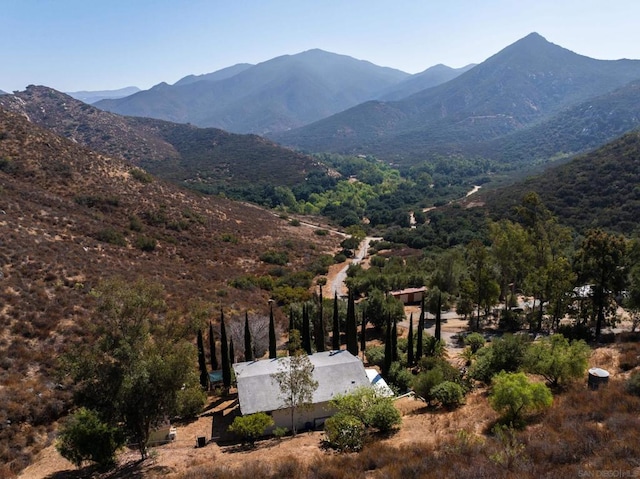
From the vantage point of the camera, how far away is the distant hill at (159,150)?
150875mm

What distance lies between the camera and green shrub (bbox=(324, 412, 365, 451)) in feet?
61.7

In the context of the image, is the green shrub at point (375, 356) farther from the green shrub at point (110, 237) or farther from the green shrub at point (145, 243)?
the green shrub at point (110, 237)

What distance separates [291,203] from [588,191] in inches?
3301

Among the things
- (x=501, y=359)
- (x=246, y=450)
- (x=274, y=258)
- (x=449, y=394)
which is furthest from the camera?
(x=274, y=258)

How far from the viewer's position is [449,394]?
2277 cm

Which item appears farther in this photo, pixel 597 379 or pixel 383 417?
pixel 383 417

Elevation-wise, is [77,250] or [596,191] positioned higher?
[77,250]

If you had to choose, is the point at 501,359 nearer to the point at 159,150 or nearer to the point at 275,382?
the point at 275,382

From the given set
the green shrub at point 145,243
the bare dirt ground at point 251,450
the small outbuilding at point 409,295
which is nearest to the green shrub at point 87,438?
the bare dirt ground at point 251,450

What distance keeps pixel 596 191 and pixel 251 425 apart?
8843 centimetres

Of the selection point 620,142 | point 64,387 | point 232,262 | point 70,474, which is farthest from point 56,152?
point 620,142

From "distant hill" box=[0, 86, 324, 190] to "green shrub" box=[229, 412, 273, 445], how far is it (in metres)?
121

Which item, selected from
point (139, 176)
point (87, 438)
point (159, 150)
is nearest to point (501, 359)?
point (87, 438)

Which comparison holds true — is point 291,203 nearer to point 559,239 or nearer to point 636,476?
point 559,239
